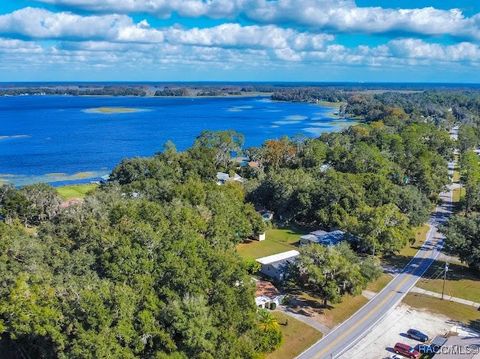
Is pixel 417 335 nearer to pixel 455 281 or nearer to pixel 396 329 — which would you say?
pixel 396 329

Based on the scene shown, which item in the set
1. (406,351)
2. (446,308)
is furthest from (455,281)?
(406,351)

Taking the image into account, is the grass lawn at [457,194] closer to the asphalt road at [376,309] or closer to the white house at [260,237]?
the asphalt road at [376,309]

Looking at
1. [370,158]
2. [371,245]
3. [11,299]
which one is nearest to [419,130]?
[370,158]

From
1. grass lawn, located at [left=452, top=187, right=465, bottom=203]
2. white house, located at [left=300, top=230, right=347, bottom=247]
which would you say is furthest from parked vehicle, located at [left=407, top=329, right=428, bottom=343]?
grass lawn, located at [left=452, top=187, right=465, bottom=203]

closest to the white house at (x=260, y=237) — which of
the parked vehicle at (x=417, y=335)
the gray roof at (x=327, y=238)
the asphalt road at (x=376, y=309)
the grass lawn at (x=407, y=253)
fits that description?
the gray roof at (x=327, y=238)

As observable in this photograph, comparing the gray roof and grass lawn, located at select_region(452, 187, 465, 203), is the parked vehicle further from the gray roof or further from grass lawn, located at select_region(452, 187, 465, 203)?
grass lawn, located at select_region(452, 187, 465, 203)

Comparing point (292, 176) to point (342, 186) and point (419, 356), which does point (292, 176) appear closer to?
point (342, 186)
